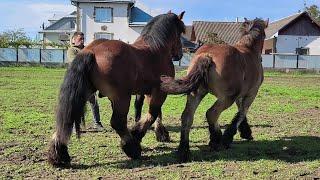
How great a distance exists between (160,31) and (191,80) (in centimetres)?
146

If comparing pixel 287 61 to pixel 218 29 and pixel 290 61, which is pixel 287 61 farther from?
pixel 218 29

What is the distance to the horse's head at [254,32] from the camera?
8617 mm

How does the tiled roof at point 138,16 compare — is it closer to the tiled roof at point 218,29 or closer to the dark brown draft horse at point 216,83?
the tiled roof at point 218,29

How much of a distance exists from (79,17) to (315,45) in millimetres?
26505

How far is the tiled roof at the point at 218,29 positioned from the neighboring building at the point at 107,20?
28.2 ft

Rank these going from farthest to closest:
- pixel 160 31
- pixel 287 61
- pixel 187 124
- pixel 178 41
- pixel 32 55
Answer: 1. pixel 32 55
2. pixel 287 61
3. pixel 178 41
4. pixel 160 31
5. pixel 187 124

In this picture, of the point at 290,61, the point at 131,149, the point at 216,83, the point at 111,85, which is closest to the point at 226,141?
the point at 216,83

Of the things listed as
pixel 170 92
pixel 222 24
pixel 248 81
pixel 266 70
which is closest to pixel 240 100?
pixel 248 81

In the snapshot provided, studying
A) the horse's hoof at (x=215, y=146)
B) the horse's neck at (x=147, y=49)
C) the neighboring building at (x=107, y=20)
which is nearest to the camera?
the horse's neck at (x=147, y=49)

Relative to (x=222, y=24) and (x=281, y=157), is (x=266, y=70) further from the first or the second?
(x=281, y=157)

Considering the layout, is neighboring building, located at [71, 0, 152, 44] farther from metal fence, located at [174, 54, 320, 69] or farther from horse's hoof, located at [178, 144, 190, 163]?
horse's hoof, located at [178, 144, 190, 163]

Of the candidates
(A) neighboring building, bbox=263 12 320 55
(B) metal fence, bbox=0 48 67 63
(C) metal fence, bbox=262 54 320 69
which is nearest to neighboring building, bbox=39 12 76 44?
(B) metal fence, bbox=0 48 67 63

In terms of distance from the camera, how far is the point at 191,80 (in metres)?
7.00

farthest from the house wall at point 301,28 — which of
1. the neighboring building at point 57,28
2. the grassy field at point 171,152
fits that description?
the grassy field at point 171,152
